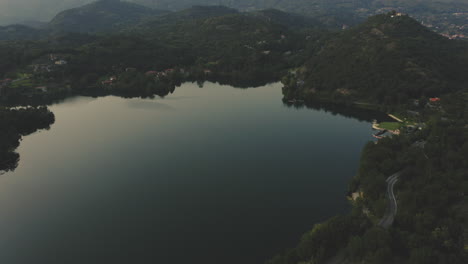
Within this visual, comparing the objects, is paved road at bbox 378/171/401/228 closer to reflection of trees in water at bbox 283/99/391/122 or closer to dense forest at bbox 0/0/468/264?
dense forest at bbox 0/0/468/264

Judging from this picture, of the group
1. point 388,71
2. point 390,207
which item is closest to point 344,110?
point 388,71

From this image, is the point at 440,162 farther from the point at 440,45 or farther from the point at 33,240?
the point at 440,45

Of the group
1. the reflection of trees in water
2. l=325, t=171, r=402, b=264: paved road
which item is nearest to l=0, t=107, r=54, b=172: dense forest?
l=325, t=171, r=402, b=264: paved road

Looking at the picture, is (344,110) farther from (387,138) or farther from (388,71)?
(387,138)

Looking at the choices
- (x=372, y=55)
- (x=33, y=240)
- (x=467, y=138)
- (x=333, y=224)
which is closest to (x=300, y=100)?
(x=372, y=55)

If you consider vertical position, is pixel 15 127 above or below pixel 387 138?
below

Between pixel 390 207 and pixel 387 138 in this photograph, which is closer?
pixel 390 207
